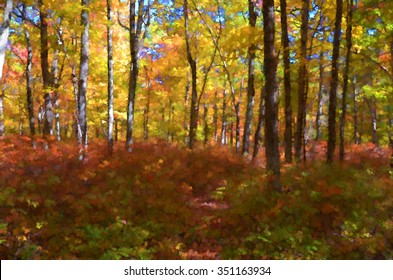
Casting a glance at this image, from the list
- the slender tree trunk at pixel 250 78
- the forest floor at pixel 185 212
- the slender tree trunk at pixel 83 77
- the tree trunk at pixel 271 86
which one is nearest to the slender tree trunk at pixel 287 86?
the forest floor at pixel 185 212

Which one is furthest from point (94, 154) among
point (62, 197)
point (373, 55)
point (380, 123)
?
point (380, 123)

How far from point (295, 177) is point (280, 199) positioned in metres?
1.77

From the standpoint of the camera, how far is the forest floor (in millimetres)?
7266

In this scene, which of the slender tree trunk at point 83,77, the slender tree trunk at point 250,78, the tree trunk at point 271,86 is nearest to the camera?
the tree trunk at point 271,86

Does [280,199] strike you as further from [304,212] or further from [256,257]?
[256,257]

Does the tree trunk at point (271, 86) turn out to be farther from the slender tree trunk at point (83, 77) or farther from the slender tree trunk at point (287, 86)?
the slender tree trunk at point (83, 77)

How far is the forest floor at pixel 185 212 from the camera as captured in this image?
7266mm

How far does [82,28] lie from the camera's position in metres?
12.1

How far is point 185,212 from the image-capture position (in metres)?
9.01

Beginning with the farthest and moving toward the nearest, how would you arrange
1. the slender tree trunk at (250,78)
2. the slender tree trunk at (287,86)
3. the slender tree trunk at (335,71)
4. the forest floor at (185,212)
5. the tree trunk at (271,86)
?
the slender tree trunk at (250,78), the slender tree trunk at (287,86), the slender tree trunk at (335,71), the tree trunk at (271,86), the forest floor at (185,212)

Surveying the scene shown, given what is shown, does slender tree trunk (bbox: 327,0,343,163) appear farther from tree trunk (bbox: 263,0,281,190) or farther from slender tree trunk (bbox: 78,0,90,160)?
slender tree trunk (bbox: 78,0,90,160)

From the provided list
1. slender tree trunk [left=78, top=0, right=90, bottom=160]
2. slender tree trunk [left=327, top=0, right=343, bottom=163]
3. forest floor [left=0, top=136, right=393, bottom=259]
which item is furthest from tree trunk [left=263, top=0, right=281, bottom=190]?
slender tree trunk [left=78, top=0, right=90, bottom=160]

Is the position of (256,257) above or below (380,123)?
below

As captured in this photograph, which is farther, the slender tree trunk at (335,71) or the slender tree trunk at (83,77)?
the slender tree trunk at (83,77)
